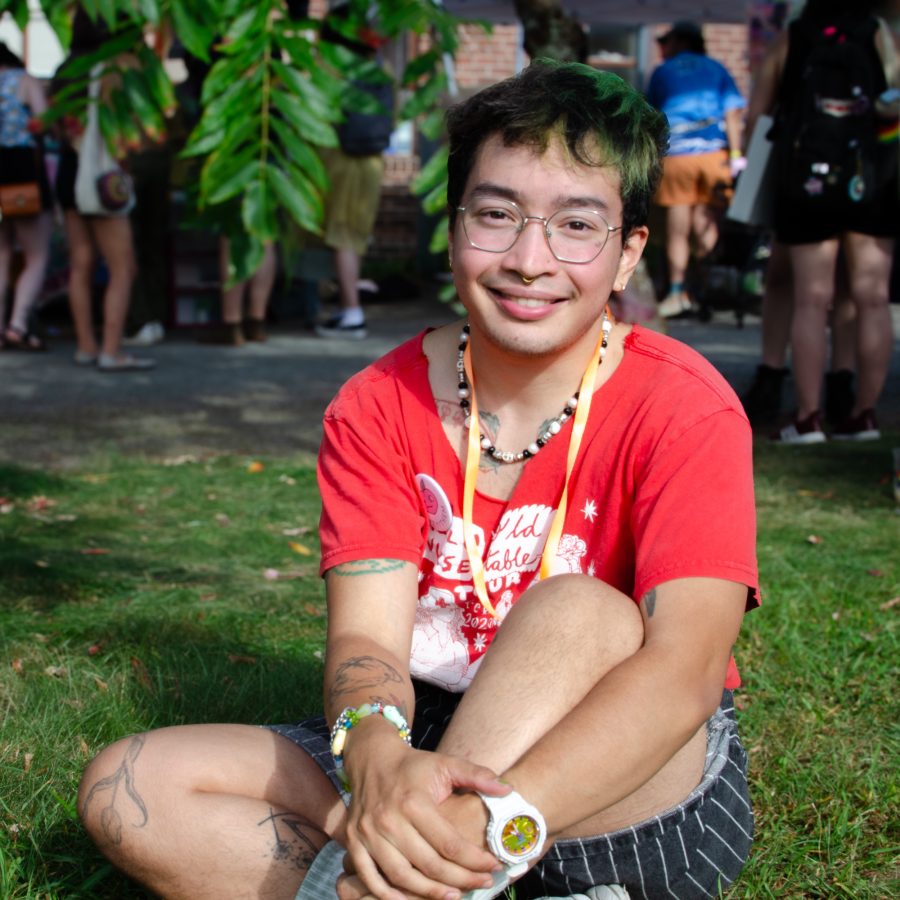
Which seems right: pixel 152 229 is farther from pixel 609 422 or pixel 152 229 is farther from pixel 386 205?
pixel 609 422

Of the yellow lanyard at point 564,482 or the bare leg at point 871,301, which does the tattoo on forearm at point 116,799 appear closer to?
the yellow lanyard at point 564,482

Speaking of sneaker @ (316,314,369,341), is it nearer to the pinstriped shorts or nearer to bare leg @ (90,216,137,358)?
bare leg @ (90,216,137,358)

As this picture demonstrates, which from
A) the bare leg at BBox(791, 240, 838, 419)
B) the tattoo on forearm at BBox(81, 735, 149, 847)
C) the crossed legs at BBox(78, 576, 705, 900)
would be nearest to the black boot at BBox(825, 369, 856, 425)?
the bare leg at BBox(791, 240, 838, 419)

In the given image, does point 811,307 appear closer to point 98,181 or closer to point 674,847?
point 98,181

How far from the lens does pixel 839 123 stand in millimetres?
5867

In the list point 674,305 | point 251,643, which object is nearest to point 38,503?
point 251,643

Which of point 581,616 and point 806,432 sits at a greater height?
point 581,616

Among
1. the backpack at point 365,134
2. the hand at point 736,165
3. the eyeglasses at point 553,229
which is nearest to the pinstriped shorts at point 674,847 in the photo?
the eyeglasses at point 553,229

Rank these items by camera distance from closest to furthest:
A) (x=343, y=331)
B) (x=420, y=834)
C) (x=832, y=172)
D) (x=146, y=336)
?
(x=420, y=834), (x=832, y=172), (x=146, y=336), (x=343, y=331)

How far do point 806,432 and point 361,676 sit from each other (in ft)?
15.1

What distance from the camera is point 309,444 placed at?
667 centimetres

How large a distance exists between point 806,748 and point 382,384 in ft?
4.38

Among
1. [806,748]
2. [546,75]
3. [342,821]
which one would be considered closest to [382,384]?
[546,75]

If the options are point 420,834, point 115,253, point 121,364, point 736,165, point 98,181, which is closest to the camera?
point 420,834
